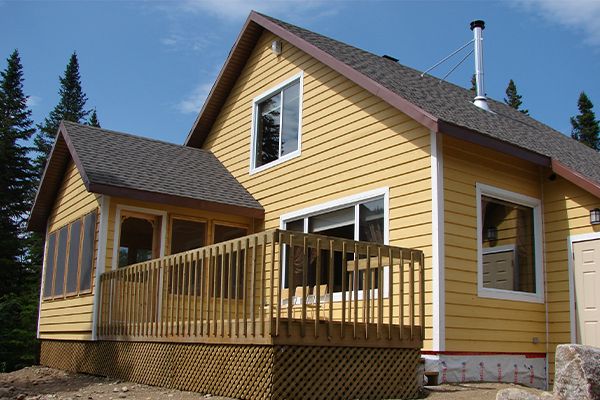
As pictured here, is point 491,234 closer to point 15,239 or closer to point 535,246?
point 535,246

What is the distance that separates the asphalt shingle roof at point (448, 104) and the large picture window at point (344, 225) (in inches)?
68.0

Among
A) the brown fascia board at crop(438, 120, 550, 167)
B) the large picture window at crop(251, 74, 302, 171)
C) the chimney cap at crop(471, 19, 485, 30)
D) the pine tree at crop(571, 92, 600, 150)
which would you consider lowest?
the brown fascia board at crop(438, 120, 550, 167)

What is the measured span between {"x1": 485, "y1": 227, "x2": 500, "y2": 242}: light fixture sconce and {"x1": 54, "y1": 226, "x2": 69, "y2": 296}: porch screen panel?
8.25 meters

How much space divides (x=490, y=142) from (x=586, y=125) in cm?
3078

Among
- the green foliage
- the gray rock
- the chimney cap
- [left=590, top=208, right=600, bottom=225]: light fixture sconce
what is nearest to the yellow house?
[left=590, top=208, right=600, bottom=225]: light fixture sconce

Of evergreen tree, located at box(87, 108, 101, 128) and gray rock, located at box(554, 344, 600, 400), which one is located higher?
evergreen tree, located at box(87, 108, 101, 128)

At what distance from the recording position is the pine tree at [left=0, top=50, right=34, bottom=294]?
27.8 metres

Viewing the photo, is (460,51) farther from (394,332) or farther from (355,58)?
(394,332)

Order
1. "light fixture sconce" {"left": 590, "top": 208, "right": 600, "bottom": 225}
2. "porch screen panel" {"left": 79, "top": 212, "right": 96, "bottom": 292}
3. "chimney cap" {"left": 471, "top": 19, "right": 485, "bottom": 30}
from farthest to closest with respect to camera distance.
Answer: "chimney cap" {"left": 471, "top": 19, "right": 485, "bottom": 30}
"porch screen panel" {"left": 79, "top": 212, "right": 96, "bottom": 292}
"light fixture sconce" {"left": 590, "top": 208, "right": 600, "bottom": 225}

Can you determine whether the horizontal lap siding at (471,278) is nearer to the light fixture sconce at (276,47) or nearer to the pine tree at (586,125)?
the light fixture sconce at (276,47)

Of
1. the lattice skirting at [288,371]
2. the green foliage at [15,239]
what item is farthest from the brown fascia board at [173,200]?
the green foliage at [15,239]

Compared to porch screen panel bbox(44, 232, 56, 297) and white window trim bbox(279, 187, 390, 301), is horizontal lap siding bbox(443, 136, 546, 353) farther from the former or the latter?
porch screen panel bbox(44, 232, 56, 297)

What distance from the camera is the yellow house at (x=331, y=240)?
756 cm

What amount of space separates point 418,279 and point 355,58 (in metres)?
4.80
